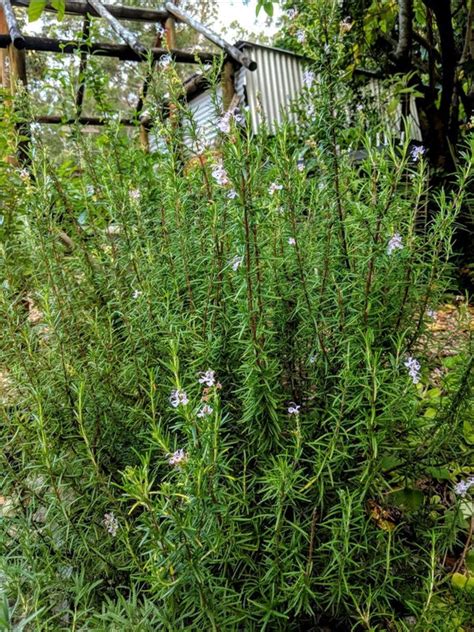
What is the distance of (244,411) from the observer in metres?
1.27

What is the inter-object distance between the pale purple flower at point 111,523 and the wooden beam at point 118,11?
14.4ft

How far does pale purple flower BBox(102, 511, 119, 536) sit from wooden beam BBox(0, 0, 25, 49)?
4095 mm

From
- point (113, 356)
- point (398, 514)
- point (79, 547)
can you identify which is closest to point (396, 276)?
point (398, 514)

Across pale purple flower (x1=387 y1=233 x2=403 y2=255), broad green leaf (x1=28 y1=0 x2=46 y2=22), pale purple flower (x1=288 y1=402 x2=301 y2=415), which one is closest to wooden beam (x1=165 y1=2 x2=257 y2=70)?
broad green leaf (x1=28 y1=0 x2=46 y2=22)

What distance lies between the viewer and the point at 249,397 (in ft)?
3.95

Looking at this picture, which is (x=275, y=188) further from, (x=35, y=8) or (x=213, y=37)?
(x=213, y=37)

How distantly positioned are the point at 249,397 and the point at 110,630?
611 mm

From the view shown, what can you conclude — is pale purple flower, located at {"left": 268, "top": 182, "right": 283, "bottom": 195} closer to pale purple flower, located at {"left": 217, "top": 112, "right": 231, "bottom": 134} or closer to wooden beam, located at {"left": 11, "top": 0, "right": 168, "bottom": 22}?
pale purple flower, located at {"left": 217, "top": 112, "right": 231, "bottom": 134}

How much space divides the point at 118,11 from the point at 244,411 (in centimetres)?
521

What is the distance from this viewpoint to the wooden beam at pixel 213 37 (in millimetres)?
4430

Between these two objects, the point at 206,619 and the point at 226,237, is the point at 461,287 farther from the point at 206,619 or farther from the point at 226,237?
the point at 206,619

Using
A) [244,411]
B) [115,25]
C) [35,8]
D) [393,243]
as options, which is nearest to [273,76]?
[115,25]

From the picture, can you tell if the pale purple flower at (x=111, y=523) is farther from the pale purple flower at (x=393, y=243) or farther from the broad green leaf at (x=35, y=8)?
the broad green leaf at (x=35, y=8)

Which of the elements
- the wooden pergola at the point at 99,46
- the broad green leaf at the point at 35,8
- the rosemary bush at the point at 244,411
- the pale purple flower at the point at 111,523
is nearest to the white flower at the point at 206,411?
the rosemary bush at the point at 244,411
